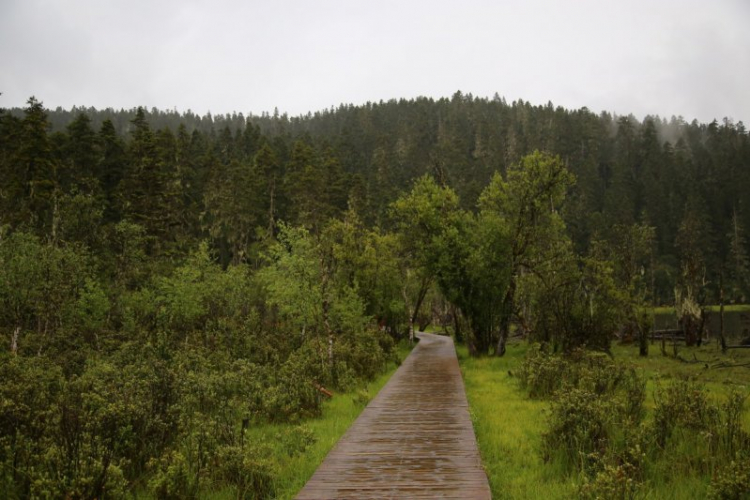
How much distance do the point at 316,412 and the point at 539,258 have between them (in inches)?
793

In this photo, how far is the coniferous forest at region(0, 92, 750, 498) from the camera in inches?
357

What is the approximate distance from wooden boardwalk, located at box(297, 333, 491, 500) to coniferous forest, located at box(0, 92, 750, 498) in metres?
1.27

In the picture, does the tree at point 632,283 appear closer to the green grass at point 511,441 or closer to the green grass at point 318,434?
the green grass at point 511,441

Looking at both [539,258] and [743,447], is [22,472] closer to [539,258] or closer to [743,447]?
[743,447]

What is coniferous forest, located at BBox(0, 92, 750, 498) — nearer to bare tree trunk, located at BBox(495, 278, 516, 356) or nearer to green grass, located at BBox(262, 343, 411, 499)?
bare tree trunk, located at BBox(495, 278, 516, 356)

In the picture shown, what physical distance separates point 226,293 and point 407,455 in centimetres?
2464

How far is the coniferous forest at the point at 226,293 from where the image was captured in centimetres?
906

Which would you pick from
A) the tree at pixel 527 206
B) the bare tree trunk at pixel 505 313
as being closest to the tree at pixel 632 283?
the tree at pixel 527 206

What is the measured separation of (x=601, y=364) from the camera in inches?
668

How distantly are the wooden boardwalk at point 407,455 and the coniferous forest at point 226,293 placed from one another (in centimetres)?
127

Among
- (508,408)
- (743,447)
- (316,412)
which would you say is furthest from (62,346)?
(743,447)

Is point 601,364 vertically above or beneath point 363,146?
beneath

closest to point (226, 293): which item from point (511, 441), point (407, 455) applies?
point (511, 441)

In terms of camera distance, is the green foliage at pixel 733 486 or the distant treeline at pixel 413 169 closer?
the green foliage at pixel 733 486
